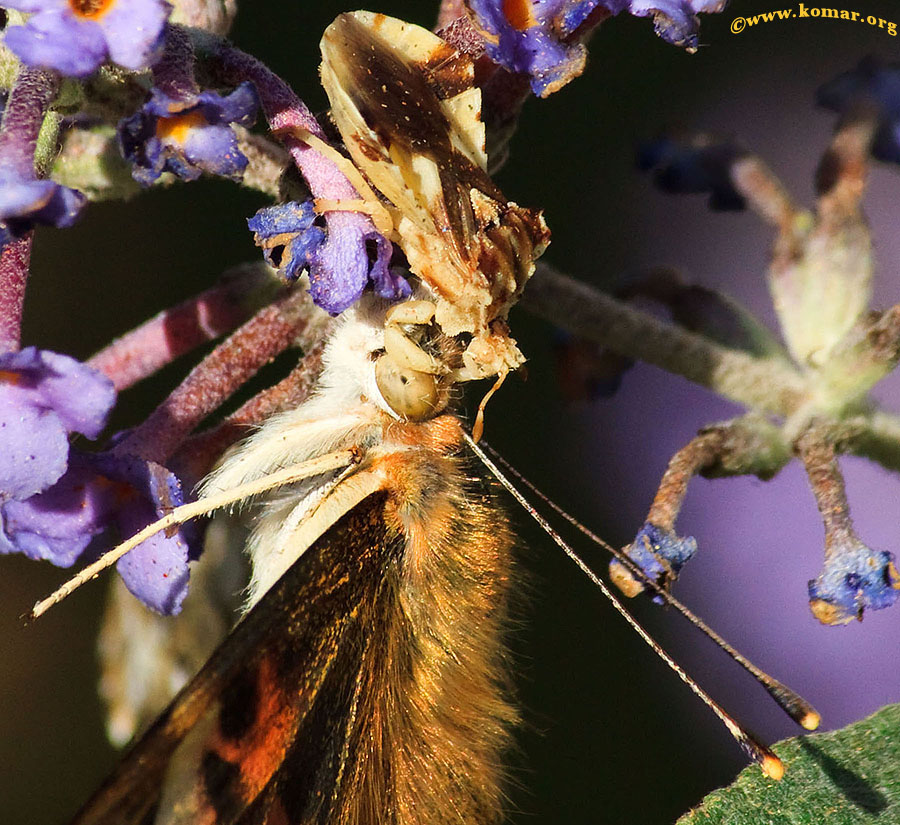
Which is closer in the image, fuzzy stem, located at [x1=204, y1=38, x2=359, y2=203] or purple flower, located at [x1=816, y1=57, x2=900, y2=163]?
fuzzy stem, located at [x1=204, y1=38, x2=359, y2=203]

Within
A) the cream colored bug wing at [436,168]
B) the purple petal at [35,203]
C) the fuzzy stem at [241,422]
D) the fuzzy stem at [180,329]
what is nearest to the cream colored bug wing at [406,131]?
the cream colored bug wing at [436,168]

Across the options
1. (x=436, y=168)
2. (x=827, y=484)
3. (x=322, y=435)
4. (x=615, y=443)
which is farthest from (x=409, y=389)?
(x=615, y=443)

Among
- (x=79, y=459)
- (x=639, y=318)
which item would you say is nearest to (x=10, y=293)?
(x=79, y=459)

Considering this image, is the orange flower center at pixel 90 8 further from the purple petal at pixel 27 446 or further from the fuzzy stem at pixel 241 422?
the fuzzy stem at pixel 241 422

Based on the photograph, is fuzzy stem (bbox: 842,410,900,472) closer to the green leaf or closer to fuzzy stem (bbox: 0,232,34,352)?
the green leaf

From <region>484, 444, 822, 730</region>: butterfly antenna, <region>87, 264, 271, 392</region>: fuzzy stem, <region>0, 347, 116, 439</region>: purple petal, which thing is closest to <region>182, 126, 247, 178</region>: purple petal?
<region>0, 347, 116, 439</region>: purple petal

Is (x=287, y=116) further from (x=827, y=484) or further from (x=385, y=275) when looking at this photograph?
(x=827, y=484)

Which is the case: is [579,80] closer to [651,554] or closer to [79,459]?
[651,554]
